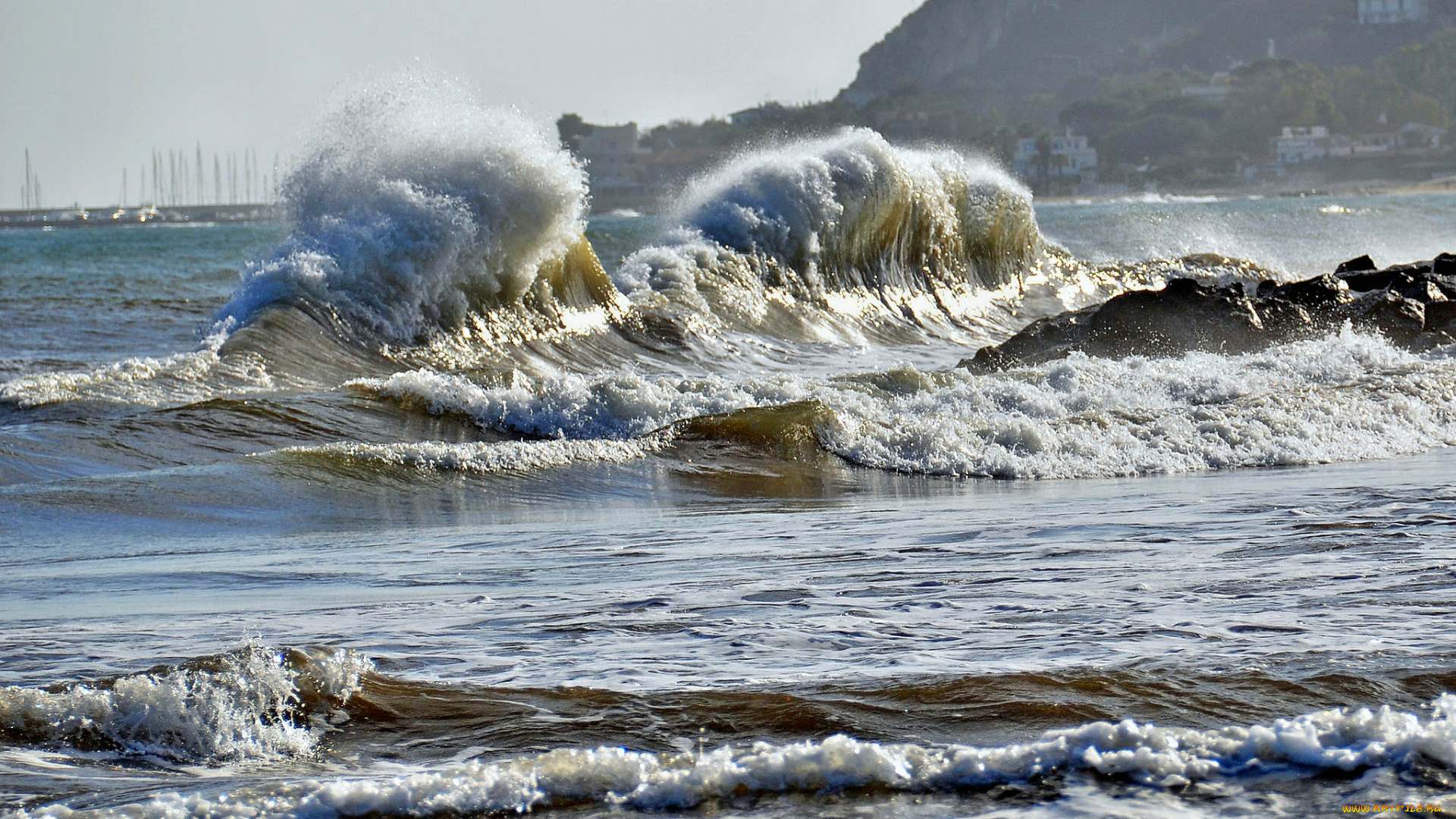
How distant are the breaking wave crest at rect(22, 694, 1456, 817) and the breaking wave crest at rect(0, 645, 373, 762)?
1.21ft

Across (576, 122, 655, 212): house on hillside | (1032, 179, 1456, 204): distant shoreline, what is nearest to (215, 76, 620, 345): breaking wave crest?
(576, 122, 655, 212): house on hillside

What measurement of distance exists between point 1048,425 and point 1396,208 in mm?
69422

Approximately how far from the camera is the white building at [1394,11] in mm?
172375

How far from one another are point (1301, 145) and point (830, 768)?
140 m

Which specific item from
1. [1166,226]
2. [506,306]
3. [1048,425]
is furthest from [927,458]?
[1166,226]

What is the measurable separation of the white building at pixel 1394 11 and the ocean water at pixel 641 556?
17889cm

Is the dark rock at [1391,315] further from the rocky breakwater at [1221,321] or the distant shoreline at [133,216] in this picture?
the distant shoreline at [133,216]

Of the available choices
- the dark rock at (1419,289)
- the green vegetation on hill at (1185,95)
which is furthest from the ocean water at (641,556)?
the green vegetation on hill at (1185,95)

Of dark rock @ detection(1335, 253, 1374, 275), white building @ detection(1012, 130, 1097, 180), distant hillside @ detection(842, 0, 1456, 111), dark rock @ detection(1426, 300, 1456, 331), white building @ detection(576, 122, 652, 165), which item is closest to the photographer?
dark rock @ detection(1426, 300, 1456, 331)

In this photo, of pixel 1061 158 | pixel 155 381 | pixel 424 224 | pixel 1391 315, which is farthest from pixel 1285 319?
pixel 1061 158

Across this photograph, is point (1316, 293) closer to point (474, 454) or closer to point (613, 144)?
point (474, 454)

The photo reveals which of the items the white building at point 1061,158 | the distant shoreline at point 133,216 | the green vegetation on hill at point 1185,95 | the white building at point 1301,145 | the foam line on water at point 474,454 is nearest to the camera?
the foam line on water at point 474,454

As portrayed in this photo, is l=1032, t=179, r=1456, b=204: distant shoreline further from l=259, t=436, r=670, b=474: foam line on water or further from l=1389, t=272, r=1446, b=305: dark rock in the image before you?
l=259, t=436, r=670, b=474: foam line on water

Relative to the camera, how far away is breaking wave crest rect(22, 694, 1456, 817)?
2676 millimetres
